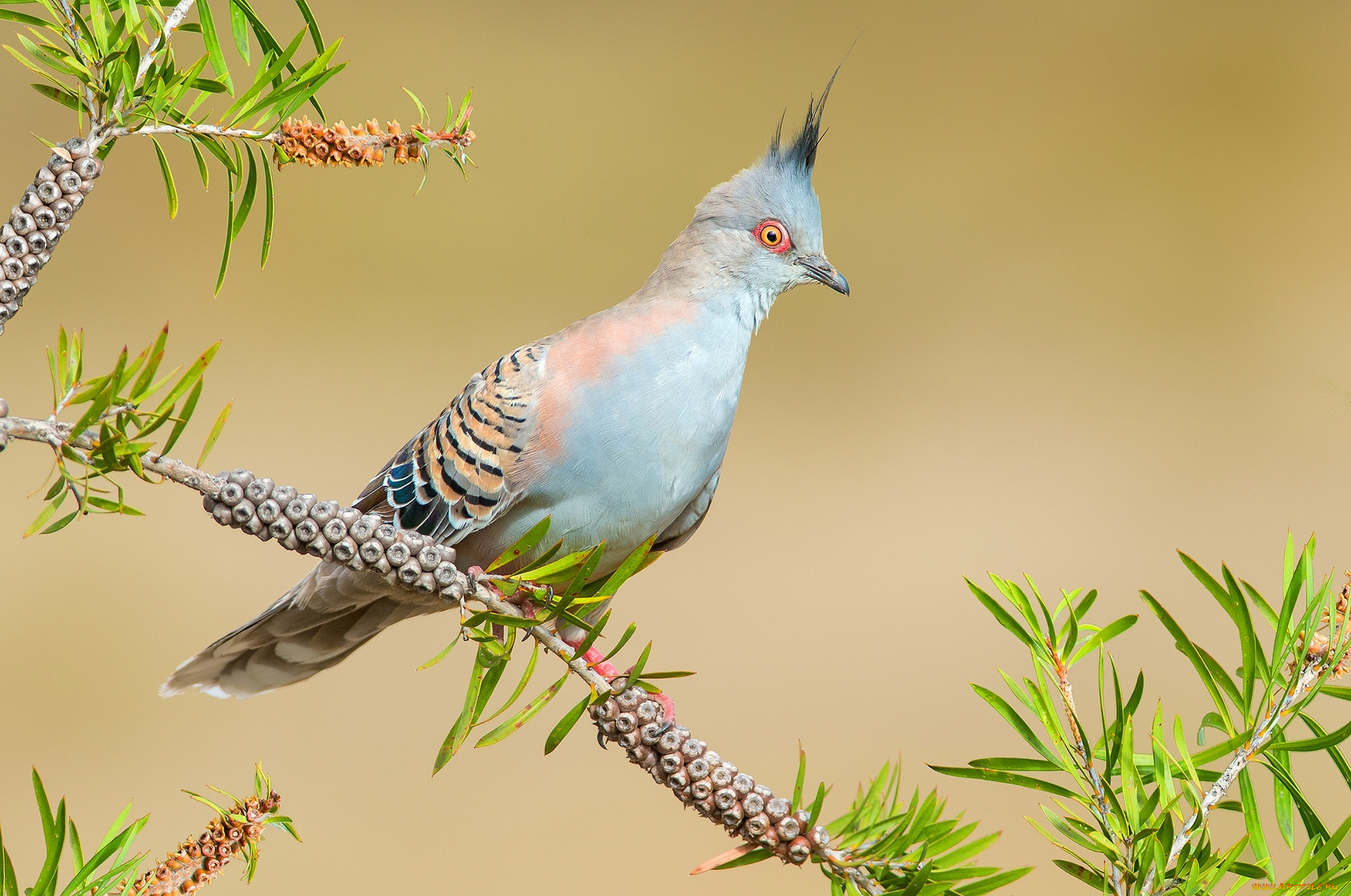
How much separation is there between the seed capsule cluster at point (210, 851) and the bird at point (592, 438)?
32 centimetres

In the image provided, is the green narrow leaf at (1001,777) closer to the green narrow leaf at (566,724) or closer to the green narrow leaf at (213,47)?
the green narrow leaf at (566,724)

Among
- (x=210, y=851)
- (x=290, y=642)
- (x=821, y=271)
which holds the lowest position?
→ (x=210, y=851)

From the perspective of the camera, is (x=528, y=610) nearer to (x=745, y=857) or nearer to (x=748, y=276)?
(x=745, y=857)

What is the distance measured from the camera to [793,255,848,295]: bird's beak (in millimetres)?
1190

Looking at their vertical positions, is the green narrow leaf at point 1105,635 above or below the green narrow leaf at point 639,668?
above

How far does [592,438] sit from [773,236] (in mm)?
359

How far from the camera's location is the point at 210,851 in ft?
1.96

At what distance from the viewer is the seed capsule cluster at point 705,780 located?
2.10 feet

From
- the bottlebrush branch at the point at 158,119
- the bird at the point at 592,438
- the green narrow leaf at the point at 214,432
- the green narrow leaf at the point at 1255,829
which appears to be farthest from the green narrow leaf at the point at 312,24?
the green narrow leaf at the point at 1255,829

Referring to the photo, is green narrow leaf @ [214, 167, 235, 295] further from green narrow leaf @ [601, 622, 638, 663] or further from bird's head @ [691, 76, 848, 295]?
bird's head @ [691, 76, 848, 295]

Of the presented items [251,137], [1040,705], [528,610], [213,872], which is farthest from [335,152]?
[1040,705]

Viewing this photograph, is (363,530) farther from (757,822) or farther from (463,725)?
(757,822)

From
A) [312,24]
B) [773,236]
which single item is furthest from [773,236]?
[312,24]

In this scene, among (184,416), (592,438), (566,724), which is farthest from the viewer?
(592,438)
